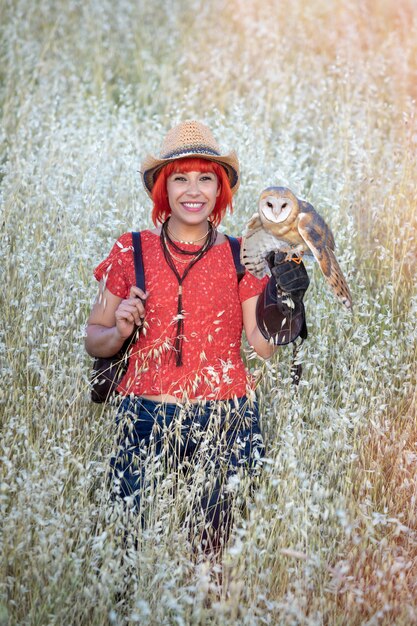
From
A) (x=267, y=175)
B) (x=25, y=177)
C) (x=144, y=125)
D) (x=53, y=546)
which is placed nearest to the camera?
(x=53, y=546)

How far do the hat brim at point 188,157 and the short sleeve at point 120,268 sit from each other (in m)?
0.25

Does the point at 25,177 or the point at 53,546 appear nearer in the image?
the point at 53,546

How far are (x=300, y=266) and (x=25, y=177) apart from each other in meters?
2.20

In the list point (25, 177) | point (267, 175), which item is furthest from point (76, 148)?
point (267, 175)

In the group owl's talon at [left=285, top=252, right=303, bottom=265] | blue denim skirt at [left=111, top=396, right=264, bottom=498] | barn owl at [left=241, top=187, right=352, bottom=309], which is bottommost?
blue denim skirt at [left=111, top=396, right=264, bottom=498]

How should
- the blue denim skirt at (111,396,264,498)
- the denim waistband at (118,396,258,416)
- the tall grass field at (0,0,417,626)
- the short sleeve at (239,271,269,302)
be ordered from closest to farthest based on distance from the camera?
the tall grass field at (0,0,417,626)
the blue denim skirt at (111,396,264,498)
the denim waistband at (118,396,258,416)
the short sleeve at (239,271,269,302)

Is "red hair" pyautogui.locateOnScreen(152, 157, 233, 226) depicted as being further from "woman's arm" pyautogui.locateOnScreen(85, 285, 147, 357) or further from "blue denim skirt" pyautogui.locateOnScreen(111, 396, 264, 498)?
"blue denim skirt" pyautogui.locateOnScreen(111, 396, 264, 498)

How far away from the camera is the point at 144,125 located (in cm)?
581

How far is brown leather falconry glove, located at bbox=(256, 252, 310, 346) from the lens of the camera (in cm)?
296

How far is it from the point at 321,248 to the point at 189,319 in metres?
0.63

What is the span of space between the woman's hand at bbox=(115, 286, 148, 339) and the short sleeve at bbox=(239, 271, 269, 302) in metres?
0.41

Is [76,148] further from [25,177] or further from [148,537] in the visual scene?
[148,537]

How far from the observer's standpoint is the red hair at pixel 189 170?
3250mm

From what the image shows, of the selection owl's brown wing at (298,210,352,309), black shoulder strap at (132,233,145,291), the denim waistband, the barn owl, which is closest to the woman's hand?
black shoulder strap at (132,233,145,291)
